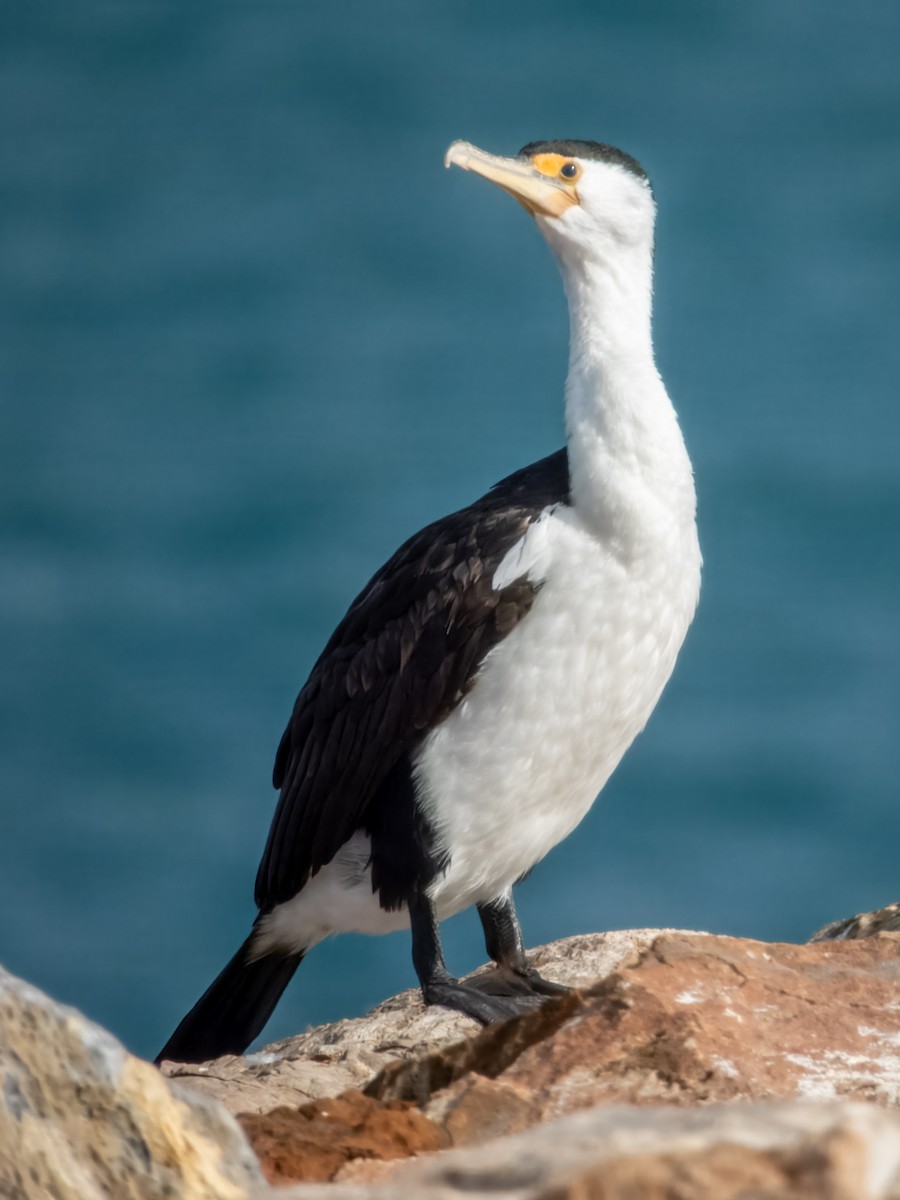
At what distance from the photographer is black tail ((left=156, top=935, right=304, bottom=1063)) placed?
15.9 ft

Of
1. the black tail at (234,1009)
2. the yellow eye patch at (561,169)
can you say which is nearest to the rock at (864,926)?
the black tail at (234,1009)

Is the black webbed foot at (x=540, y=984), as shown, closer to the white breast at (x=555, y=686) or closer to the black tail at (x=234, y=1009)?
the white breast at (x=555, y=686)

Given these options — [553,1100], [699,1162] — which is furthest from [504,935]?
[699,1162]

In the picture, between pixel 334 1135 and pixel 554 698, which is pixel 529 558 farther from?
pixel 334 1135

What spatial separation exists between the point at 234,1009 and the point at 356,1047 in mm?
786

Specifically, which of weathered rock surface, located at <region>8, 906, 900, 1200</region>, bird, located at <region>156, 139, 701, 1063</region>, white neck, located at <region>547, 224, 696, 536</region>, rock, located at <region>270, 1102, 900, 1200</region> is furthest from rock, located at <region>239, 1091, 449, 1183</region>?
white neck, located at <region>547, 224, 696, 536</region>

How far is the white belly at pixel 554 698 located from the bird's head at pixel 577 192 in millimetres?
713

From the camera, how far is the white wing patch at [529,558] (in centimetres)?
434

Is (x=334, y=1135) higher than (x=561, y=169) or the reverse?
the reverse

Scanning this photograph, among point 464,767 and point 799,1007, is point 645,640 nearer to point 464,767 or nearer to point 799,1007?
point 464,767

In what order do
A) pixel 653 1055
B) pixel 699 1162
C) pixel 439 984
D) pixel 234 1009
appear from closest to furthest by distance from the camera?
pixel 699 1162, pixel 653 1055, pixel 439 984, pixel 234 1009

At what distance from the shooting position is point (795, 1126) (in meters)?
1.68

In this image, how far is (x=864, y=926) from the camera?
4828mm

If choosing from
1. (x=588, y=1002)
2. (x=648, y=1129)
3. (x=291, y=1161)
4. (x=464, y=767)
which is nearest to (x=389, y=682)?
(x=464, y=767)
